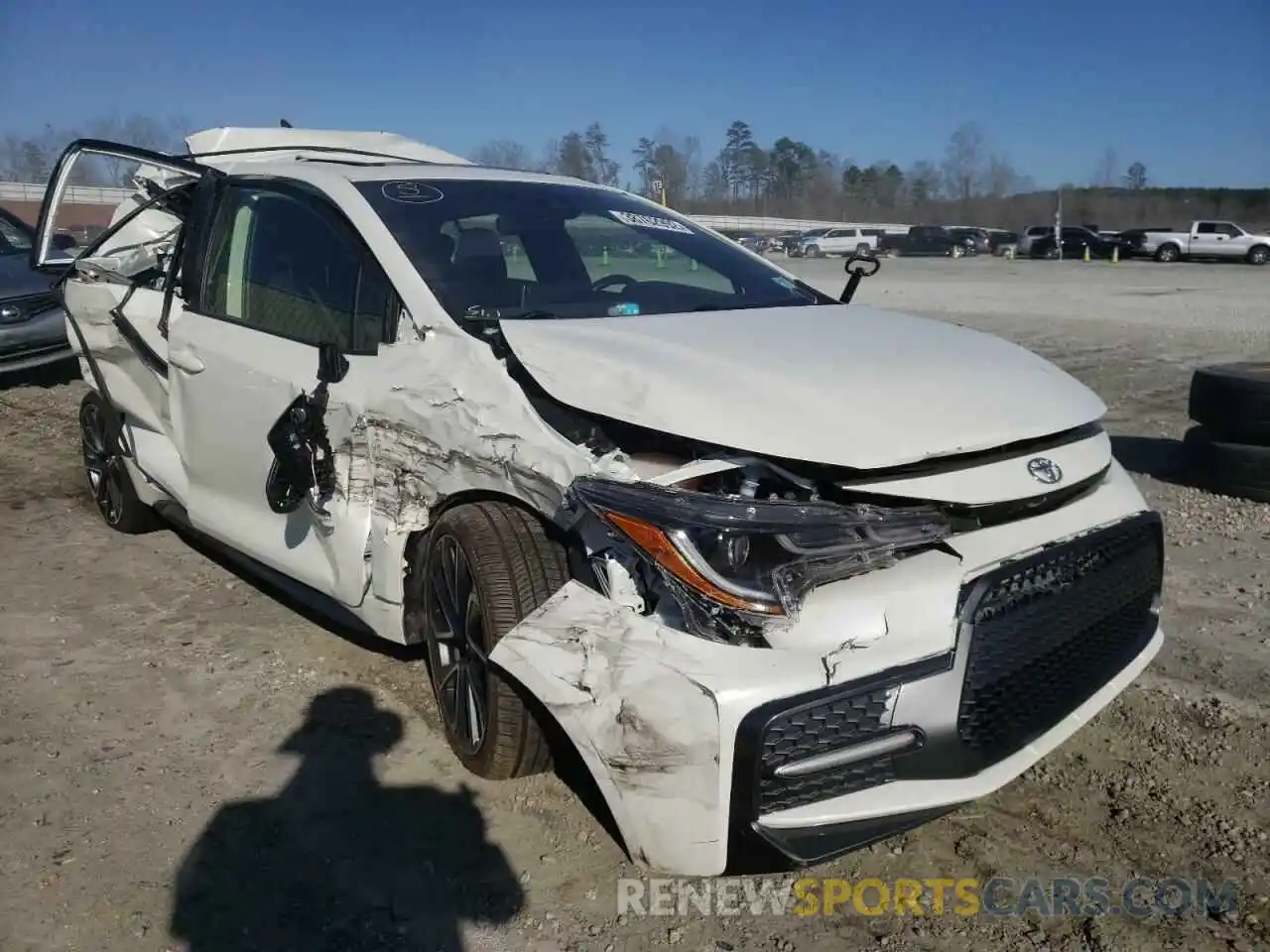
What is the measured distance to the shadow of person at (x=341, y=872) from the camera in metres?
2.44

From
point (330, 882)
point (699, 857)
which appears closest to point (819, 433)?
point (699, 857)

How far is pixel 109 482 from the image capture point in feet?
17.7

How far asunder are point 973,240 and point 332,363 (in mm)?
50135

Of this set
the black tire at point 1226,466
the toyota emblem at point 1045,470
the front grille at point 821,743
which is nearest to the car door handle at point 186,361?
the front grille at point 821,743

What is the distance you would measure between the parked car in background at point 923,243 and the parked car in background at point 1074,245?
15.1 feet

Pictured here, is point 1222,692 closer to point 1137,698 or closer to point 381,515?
point 1137,698

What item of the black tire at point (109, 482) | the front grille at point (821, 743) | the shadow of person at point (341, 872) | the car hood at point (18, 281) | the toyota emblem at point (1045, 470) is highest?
the toyota emblem at point (1045, 470)

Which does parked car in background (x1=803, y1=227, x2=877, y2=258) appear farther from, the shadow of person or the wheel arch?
the shadow of person

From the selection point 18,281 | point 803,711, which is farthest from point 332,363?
point 18,281

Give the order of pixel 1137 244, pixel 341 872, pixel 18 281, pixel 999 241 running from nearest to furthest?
pixel 341 872 → pixel 18 281 → pixel 1137 244 → pixel 999 241

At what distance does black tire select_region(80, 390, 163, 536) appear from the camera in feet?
17.1

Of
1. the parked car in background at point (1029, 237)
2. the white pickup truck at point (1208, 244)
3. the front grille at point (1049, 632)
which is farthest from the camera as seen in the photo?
the parked car in background at point (1029, 237)

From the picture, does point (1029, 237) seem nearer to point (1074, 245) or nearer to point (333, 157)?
point (1074, 245)

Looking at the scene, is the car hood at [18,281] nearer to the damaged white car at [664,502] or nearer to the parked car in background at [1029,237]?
the damaged white car at [664,502]
